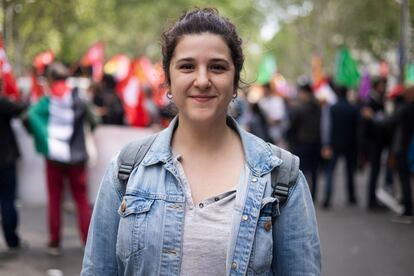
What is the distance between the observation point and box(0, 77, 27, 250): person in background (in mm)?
6832

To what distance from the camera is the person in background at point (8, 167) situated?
22.4ft

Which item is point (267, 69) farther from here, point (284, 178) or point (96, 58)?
point (284, 178)

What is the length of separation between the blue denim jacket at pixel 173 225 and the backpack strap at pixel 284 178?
21 millimetres

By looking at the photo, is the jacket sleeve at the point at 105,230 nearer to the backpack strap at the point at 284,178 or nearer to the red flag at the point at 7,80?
the backpack strap at the point at 284,178

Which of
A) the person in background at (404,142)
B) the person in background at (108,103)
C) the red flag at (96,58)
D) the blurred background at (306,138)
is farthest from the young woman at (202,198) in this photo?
the red flag at (96,58)

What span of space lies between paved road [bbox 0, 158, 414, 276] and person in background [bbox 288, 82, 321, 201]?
0.82 meters

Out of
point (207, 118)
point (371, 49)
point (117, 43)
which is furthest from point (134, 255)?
point (117, 43)

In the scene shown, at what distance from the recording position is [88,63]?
16.6 metres

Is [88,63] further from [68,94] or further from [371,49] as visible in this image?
[371,49]

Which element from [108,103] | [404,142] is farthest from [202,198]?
[108,103]

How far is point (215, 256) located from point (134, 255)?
0.27m

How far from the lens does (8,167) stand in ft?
22.7

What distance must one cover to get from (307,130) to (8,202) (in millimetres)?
5063

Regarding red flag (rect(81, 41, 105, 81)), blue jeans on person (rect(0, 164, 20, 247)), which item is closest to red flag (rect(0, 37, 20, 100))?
blue jeans on person (rect(0, 164, 20, 247))
